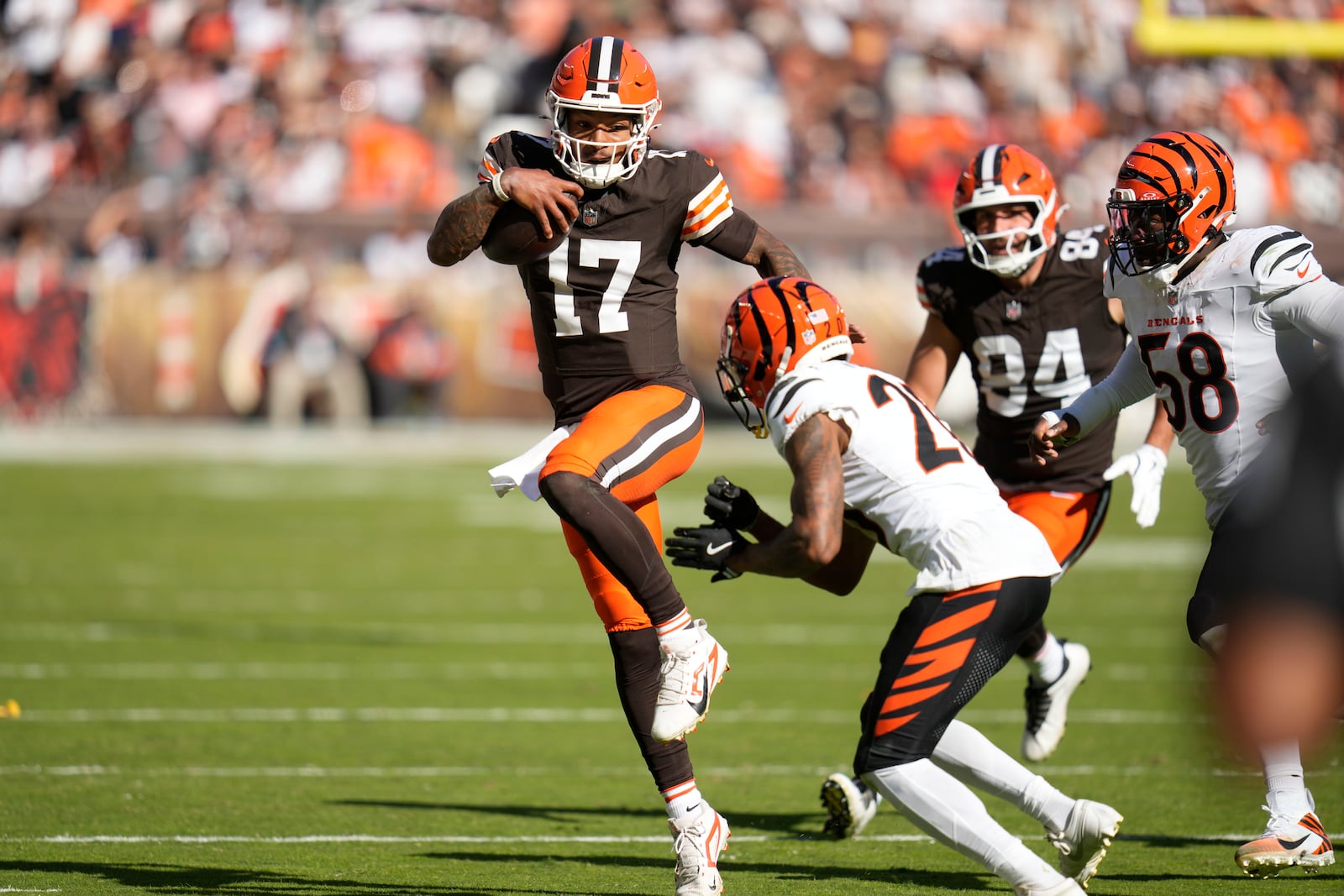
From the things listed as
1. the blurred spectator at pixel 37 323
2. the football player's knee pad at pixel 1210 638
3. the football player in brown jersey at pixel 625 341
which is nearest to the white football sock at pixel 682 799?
the football player in brown jersey at pixel 625 341

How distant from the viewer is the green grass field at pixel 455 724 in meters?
4.98

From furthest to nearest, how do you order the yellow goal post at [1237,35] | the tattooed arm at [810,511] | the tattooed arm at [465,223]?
the yellow goal post at [1237,35], the tattooed arm at [465,223], the tattooed arm at [810,511]

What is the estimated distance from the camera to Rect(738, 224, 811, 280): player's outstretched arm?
493cm

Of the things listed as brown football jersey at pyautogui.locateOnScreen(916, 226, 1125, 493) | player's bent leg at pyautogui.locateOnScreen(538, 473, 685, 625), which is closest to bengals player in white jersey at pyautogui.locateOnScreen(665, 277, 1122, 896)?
player's bent leg at pyautogui.locateOnScreen(538, 473, 685, 625)

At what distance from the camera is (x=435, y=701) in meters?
7.70

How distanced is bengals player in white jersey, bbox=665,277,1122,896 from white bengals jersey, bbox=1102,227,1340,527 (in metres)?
0.76

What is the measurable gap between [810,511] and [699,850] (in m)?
1.07

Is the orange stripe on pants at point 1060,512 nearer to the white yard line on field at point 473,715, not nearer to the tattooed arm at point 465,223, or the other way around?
the white yard line on field at point 473,715

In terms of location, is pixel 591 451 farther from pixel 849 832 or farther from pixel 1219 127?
pixel 1219 127

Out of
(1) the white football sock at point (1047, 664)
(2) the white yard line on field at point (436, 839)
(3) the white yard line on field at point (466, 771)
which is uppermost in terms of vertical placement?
(1) the white football sock at point (1047, 664)

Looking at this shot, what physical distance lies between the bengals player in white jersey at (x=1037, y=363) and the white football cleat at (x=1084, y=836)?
1.75 meters

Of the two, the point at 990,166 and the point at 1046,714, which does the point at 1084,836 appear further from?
the point at 990,166

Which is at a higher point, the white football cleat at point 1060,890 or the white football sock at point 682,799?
the white football cleat at point 1060,890

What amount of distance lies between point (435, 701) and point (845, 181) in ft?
48.0
